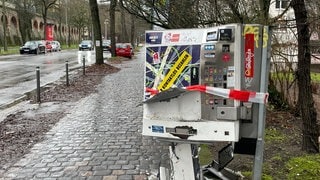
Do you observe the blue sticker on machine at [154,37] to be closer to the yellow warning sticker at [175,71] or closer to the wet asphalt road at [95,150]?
the yellow warning sticker at [175,71]

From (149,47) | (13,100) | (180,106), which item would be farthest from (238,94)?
(13,100)

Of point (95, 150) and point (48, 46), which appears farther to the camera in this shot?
point (48, 46)

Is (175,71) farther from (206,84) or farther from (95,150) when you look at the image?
(95,150)

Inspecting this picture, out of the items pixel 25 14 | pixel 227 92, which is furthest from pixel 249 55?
pixel 25 14

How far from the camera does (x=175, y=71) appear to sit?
149 inches

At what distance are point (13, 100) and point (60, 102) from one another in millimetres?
1939

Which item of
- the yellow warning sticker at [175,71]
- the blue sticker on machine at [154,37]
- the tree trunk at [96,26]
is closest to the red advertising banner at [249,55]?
the yellow warning sticker at [175,71]

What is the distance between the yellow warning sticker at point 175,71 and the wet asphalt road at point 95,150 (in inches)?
65.7

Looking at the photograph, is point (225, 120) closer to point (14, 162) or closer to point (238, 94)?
point (238, 94)

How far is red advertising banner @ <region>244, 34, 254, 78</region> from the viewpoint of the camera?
12.3ft

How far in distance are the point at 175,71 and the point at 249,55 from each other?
2.18 feet

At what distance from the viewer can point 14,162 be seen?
6.29 m

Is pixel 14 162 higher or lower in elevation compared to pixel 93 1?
lower

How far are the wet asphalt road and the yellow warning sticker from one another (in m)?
1.67
